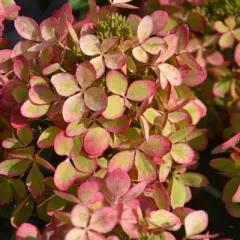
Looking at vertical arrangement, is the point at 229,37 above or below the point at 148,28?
below

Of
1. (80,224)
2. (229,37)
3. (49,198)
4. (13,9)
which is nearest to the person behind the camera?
(80,224)

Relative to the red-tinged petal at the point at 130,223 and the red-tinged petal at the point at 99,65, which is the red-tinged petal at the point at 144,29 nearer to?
the red-tinged petal at the point at 99,65

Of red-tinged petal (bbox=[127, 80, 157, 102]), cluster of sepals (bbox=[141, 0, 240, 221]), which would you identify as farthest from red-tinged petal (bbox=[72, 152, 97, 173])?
cluster of sepals (bbox=[141, 0, 240, 221])

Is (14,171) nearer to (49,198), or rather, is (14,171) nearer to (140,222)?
(49,198)

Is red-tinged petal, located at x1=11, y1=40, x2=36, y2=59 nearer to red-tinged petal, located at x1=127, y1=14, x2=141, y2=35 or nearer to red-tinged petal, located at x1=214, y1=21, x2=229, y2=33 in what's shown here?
red-tinged petal, located at x1=127, y1=14, x2=141, y2=35

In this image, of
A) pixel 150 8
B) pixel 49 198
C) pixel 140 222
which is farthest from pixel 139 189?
pixel 150 8

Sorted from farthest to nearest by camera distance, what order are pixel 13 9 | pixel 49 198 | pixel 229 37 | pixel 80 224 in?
1. pixel 229 37
2. pixel 13 9
3. pixel 49 198
4. pixel 80 224

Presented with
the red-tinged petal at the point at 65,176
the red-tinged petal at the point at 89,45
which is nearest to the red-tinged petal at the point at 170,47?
the red-tinged petal at the point at 89,45
